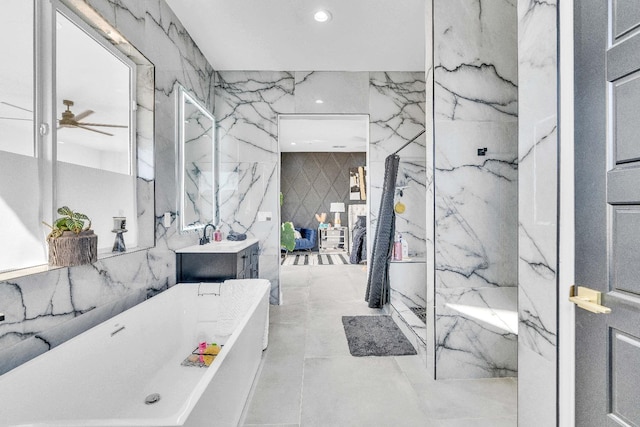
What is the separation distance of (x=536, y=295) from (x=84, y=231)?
6.72 ft

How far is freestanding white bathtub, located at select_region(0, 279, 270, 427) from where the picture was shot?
1100mm

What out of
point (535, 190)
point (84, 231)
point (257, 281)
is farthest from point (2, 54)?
point (535, 190)

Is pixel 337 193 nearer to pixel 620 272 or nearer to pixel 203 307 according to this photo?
pixel 203 307

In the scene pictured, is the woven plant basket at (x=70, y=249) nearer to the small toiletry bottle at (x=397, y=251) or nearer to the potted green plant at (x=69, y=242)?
the potted green plant at (x=69, y=242)

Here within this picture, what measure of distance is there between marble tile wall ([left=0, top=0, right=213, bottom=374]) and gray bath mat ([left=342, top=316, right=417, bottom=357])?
5.44 feet

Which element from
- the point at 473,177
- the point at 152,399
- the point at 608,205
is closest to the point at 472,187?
the point at 473,177

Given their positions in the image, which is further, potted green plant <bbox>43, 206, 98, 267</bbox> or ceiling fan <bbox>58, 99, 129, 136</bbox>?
ceiling fan <bbox>58, 99, 129, 136</bbox>

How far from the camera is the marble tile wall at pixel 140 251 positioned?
134 centimetres

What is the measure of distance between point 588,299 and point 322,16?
9.06 ft

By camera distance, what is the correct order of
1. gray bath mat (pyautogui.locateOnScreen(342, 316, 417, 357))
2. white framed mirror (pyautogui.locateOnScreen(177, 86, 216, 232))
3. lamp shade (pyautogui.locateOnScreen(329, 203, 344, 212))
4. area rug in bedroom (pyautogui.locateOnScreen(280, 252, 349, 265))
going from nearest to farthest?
1. gray bath mat (pyautogui.locateOnScreen(342, 316, 417, 357))
2. white framed mirror (pyautogui.locateOnScreen(177, 86, 216, 232))
3. area rug in bedroom (pyautogui.locateOnScreen(280, 252, 349, 265))
4. lamp shade (pyautogui.locateOnScreen(329, 203, 344, 212))

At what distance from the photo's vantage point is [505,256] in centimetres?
225

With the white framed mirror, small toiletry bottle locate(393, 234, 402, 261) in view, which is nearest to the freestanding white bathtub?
the white framed mirror

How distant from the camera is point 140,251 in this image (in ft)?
7.26

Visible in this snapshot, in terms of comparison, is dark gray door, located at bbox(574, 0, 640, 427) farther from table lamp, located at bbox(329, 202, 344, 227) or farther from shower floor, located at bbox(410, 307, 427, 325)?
table lamp, located at bbox(329, 202, 344, 227)
